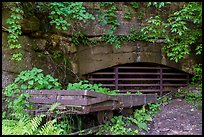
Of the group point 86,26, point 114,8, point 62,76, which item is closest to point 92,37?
point 86,26

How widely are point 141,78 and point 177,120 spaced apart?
9.17ft

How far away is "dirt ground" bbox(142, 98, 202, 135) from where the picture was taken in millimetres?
4422

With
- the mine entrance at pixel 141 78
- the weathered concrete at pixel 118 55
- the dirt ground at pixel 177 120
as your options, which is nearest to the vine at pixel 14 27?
the weathered concrete at pixel 118 55

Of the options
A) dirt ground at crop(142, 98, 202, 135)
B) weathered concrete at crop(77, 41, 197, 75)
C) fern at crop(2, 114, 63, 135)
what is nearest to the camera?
fern at crop(2, 114, 63, 135)

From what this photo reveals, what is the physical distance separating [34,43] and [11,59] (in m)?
0.92

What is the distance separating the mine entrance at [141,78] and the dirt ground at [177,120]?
54.0 inches

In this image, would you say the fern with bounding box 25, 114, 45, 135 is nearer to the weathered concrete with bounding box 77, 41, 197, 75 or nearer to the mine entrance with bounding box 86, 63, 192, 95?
the weathered concrete with bounding box 77, 41, 197, 75

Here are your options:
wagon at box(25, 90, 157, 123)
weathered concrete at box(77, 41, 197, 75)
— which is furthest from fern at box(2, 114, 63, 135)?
weathered concrete at box(77, 41, 197, 75)

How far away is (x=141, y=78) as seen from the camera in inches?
305

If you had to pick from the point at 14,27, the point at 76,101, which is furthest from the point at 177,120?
the point at 14,27

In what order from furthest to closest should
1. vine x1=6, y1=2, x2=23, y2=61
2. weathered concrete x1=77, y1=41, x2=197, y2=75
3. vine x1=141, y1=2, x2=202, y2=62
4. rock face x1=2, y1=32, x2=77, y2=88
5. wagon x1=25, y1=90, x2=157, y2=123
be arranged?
weathered concrete x1=77, y1=41, x2=197, y2=75 → vine x1=141, y1=2, x2=202, y2=62 → rock face x1=2, y1=32, x2=77, y2=88 → vine x1=6, y1=2, x2=23, y2=61 → wagon x1=25, y1=90, x2=157, y2=123

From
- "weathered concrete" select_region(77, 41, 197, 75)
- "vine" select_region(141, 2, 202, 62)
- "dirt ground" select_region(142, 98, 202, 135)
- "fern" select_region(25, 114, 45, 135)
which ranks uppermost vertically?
"vine" select_region(141, 2, 202, 62)

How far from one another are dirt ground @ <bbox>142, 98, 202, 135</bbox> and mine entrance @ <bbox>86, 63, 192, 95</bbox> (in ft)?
4.50

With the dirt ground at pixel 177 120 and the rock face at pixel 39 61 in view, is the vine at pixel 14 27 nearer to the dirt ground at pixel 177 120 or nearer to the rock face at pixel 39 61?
the rock face at pixel 39 61
